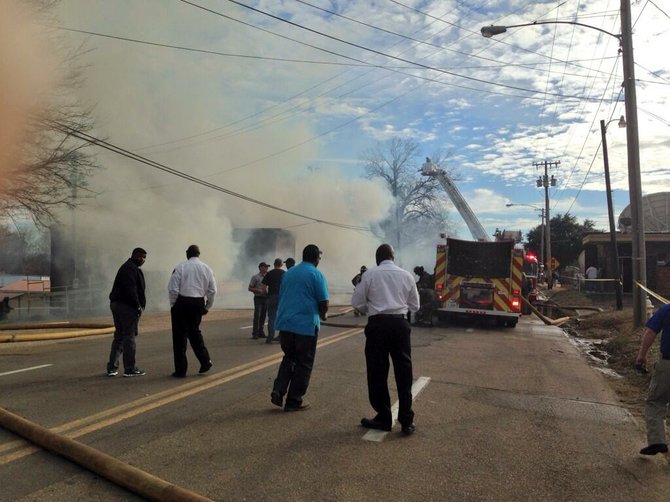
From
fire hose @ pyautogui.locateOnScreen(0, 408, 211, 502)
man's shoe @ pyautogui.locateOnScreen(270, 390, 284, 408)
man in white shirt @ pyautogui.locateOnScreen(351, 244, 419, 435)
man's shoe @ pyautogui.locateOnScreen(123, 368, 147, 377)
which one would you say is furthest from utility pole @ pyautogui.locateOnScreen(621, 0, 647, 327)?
fire hose @ pyautogui.locateOnScreen(0, 408, 211, 502)

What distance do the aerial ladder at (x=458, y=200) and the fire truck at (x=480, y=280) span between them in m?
14.1

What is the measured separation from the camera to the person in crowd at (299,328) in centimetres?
472

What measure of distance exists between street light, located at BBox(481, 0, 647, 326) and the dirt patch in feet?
2.97

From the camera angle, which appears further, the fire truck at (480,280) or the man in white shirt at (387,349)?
the fire truck at (480,280)

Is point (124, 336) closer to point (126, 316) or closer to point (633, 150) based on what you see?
point (126, 316)

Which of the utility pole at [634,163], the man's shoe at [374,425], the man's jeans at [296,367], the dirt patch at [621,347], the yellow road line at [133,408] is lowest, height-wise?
the dirt patch at [621,347]

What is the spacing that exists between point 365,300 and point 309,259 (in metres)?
0.84

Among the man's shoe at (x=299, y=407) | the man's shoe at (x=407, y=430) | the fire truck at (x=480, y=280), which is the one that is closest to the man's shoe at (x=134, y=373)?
the man's shoe at (x=299, y=407)

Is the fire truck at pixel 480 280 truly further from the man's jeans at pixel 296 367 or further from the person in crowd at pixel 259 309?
the man's jeans at pixel 296 367

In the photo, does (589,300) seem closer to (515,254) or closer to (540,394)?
(515,254)

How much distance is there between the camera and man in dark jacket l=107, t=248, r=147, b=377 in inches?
239

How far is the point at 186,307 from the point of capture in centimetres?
602

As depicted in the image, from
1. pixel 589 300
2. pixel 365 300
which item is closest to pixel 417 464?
pixel 365 300

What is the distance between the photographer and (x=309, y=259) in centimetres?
493
